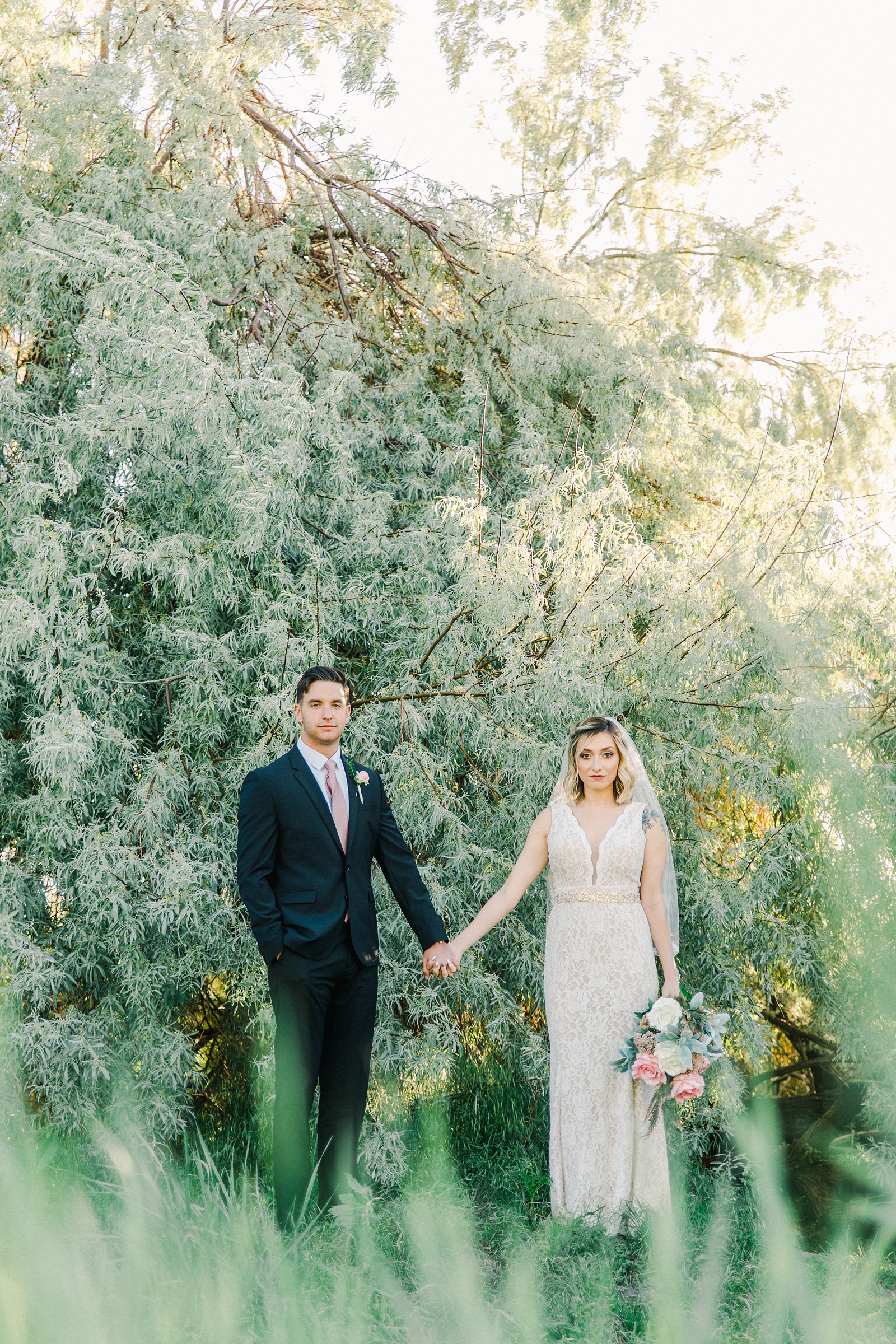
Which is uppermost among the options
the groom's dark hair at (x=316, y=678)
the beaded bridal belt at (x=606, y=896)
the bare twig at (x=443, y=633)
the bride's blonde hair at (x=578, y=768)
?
the bare twig at (x=443, y=633)

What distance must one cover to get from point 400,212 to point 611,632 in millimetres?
2630

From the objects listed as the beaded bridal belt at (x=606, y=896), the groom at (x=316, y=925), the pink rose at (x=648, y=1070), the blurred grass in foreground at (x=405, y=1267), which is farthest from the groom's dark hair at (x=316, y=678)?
the pink rose at (x=648, y=1070)

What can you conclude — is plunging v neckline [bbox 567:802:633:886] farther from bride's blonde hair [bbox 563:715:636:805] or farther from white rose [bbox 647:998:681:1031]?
→ white rose [bbox 647:998:681:1031]

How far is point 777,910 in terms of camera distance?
425 centimetres

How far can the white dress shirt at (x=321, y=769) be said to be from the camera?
3246mm

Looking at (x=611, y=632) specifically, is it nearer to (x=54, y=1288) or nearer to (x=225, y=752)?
(x=225, y=752)

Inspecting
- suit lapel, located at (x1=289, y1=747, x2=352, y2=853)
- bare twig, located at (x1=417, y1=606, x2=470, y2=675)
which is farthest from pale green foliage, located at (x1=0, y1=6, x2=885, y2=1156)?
suit lapel, located at (x1=289, y1=747, x2=352, y2=853)

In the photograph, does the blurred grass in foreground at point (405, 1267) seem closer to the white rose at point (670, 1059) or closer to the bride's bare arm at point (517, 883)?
the white rose at point (670, 1059)

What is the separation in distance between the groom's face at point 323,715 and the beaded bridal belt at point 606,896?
908 mm

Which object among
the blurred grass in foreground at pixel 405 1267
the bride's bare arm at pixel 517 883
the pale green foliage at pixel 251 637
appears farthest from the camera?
the pale green foliage at pixel 251 637

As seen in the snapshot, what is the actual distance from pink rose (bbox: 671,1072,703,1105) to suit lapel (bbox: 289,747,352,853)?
119 cm

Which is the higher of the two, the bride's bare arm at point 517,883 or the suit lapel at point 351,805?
the suit lapel at point 351,805

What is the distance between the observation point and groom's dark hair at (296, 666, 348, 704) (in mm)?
3236

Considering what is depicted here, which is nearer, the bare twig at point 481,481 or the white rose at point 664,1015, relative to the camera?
the white rose at point 664,1015
